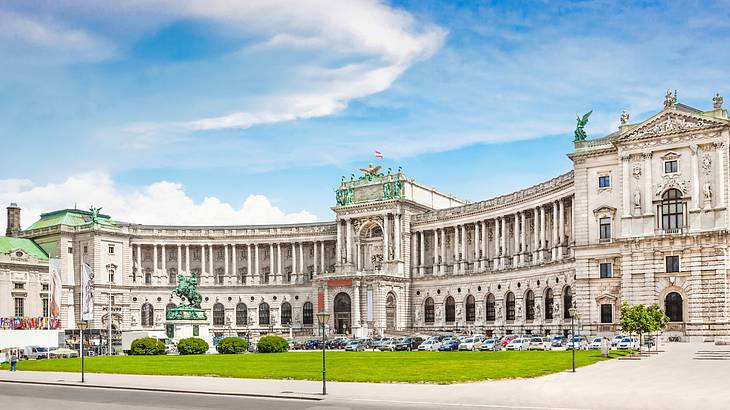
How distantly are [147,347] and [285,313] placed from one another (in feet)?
233

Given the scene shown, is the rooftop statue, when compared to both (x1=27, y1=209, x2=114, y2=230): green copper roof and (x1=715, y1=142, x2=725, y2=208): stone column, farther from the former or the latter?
(x1=27, y1=209, x2=114, y2=230): green copper roof

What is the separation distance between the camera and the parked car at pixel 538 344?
92.1m

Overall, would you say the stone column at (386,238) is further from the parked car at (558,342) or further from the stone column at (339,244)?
the parked car at (558,342)

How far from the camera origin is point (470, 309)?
138625mm

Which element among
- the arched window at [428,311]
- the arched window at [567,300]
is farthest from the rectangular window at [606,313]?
the arched window at [428,311]

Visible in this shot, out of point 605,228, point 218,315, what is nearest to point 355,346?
point 605,228

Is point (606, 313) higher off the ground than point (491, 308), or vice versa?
point (606, 313)

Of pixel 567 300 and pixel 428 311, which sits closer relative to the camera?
pixel 567 300

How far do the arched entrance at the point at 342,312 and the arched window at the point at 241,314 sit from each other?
76.2 ft

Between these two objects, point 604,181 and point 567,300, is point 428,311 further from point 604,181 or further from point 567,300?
point 604,181

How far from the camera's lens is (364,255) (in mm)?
154625

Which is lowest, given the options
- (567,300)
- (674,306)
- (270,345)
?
(270,345)

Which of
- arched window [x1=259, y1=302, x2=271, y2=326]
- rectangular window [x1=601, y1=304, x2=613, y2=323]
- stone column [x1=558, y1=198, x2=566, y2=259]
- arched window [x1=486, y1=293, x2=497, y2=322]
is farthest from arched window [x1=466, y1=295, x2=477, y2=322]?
arched window [x1=259, y1=302, x2=271, y2=326]

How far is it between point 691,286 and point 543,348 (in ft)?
56.1
